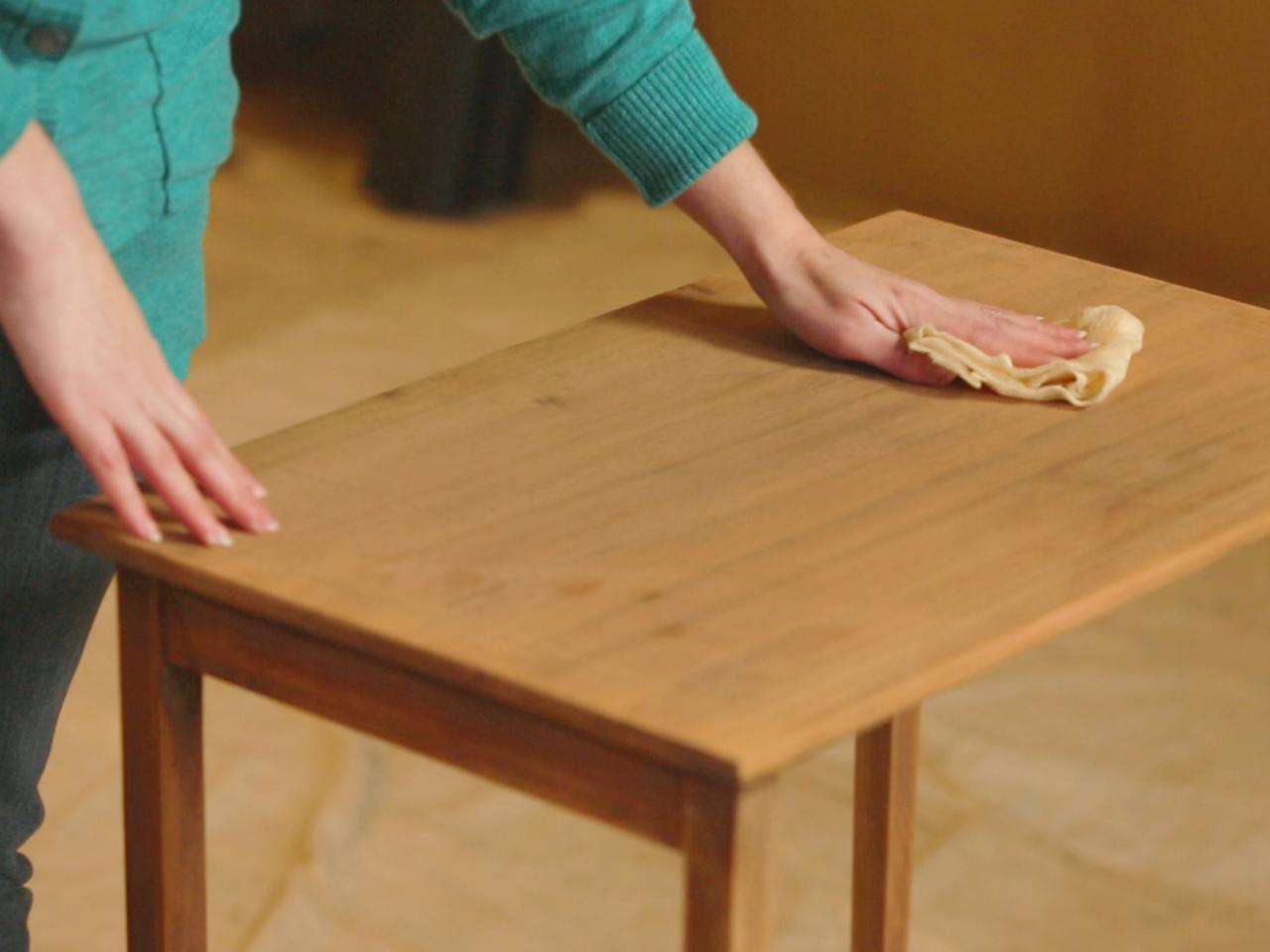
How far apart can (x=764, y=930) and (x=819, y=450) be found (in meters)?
0.24

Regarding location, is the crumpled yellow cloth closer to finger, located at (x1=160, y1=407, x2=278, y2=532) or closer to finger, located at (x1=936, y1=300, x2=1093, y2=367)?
finger, located at (x1=936, y1=300, x2=1093, y2=367)

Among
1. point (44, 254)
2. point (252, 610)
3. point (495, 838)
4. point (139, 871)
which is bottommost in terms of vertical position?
point (495, 838)

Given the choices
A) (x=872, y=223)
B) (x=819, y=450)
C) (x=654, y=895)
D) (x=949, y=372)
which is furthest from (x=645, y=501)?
(x=654, y=895)

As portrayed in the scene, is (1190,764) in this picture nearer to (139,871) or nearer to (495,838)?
(495,838)

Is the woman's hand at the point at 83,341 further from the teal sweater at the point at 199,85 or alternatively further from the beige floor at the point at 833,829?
the beige floor at the point at 833,829

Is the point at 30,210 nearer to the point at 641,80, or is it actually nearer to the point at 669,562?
the point at 669,562

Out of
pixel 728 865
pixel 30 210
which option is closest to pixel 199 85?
pixel 30 210

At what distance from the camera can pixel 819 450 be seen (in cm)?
89

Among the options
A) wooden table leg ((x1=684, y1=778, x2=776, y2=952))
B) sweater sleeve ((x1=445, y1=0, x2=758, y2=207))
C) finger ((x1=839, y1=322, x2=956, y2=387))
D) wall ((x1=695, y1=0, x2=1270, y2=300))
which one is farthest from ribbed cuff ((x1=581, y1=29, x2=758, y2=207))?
wall ((x1=695, y1=0, x2=1270, y2=300))

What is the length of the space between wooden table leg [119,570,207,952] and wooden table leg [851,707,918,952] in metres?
0.45

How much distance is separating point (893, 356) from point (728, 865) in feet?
1.14

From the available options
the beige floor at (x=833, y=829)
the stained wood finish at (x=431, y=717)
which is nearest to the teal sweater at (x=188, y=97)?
the stained wood finish at (x=431, y=717)

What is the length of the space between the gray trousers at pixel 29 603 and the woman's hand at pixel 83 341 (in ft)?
0.53

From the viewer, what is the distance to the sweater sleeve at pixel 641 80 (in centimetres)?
101
